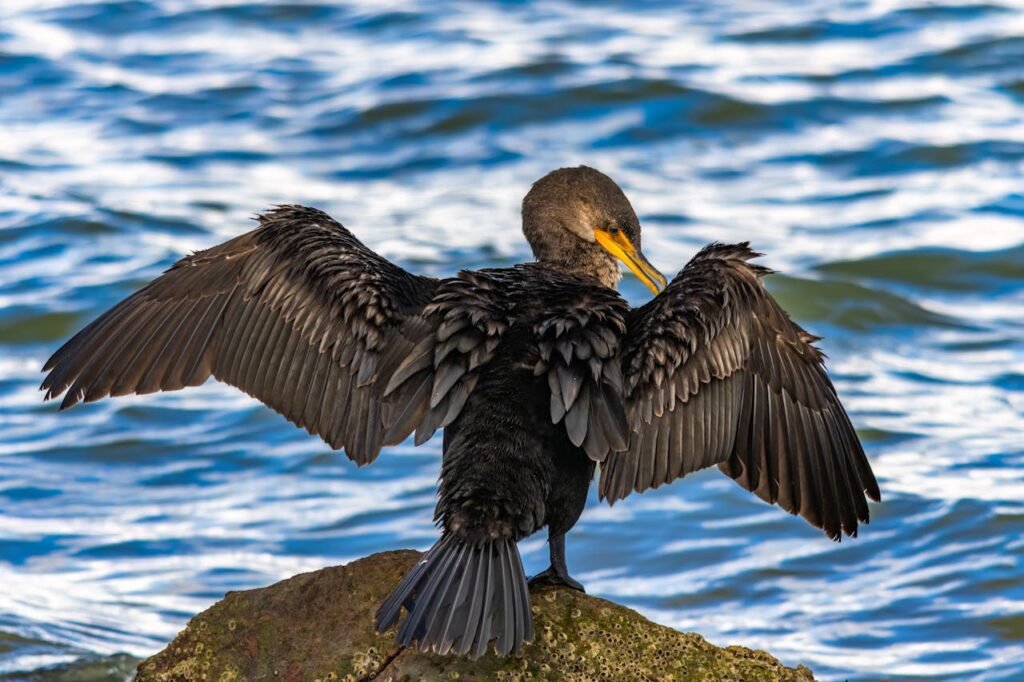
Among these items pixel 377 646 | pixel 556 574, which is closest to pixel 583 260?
pixel 556 574

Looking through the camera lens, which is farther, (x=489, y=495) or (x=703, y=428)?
(x=703, y=428)

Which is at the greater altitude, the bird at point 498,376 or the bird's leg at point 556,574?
the bird at point 498,376

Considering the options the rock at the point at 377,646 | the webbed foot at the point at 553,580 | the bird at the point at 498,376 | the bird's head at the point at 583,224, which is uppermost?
the bird's head at the point at 583,224

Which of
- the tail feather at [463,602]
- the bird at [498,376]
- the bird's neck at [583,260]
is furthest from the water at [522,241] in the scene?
the tail feather at [463,602]

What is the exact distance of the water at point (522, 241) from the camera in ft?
26.5

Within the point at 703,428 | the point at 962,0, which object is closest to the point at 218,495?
the point at 703,428

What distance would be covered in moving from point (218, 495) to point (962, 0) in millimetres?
10332

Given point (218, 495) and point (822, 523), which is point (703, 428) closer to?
point (822, 523)

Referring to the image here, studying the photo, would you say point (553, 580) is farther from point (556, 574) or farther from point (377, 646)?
point (377, 646)

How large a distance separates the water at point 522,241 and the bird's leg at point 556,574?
2.44 m

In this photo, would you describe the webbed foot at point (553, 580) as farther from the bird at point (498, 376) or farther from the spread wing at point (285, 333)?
the spread wing at point (285, 333)

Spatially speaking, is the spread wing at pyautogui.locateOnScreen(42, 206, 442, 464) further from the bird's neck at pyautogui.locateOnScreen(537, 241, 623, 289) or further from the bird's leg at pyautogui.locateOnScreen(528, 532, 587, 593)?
the bird's neck at pyautogui.locateOnScreen(537, 241, 623, 289)

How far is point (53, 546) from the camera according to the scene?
8406 millimetres

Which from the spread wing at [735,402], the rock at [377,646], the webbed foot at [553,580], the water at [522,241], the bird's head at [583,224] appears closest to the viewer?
the rock at [377,646]
